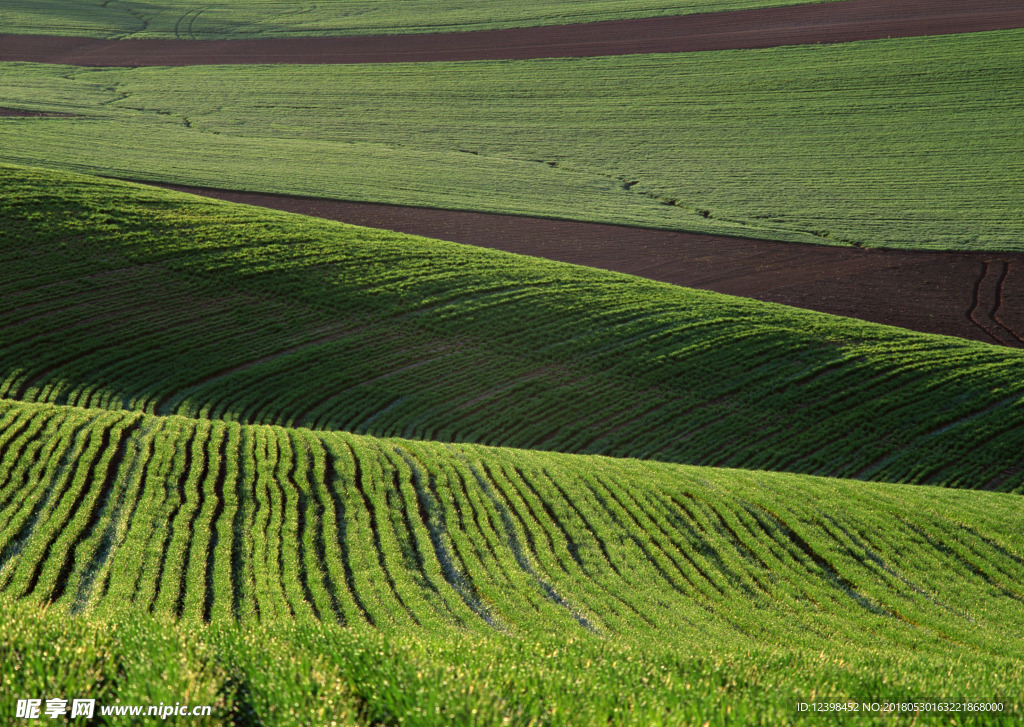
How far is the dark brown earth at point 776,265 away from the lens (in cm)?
3450

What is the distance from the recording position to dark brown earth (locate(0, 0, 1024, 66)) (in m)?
69.8

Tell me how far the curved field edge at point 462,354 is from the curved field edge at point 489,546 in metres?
4.31

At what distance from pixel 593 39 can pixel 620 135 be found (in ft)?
67.3

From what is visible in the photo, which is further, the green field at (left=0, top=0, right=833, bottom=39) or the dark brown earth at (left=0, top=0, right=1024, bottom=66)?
the green field at (left=0, top=0, right=833, bottom=39)

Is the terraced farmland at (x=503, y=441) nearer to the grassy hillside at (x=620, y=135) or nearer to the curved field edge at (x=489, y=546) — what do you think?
the curved field edge at (x=489, y=546)

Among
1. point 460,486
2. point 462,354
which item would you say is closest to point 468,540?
point 460,486

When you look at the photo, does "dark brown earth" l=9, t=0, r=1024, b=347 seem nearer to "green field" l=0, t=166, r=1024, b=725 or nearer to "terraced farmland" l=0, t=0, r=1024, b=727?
"terraced farmland" l=0, t=0, r=1024, b=727

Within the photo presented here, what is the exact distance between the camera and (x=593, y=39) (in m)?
74.8

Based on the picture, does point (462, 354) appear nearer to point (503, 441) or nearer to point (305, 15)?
point (503, 441)

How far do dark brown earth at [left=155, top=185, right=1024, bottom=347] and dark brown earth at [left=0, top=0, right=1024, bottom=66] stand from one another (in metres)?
36.4

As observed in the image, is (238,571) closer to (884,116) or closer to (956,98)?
(884,116)

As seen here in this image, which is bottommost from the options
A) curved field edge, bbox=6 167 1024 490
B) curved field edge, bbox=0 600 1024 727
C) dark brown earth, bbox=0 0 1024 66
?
curved field edge, bbox=6 167 1024 490

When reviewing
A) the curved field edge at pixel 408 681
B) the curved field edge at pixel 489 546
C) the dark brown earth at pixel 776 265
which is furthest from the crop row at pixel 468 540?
the dark brown earth at pixel 776 265

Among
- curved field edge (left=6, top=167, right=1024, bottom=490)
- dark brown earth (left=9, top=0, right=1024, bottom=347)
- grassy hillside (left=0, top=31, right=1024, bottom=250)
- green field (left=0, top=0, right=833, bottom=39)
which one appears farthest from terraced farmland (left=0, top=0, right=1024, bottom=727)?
green field (left=0, top=0, right=833, bottom=39)
